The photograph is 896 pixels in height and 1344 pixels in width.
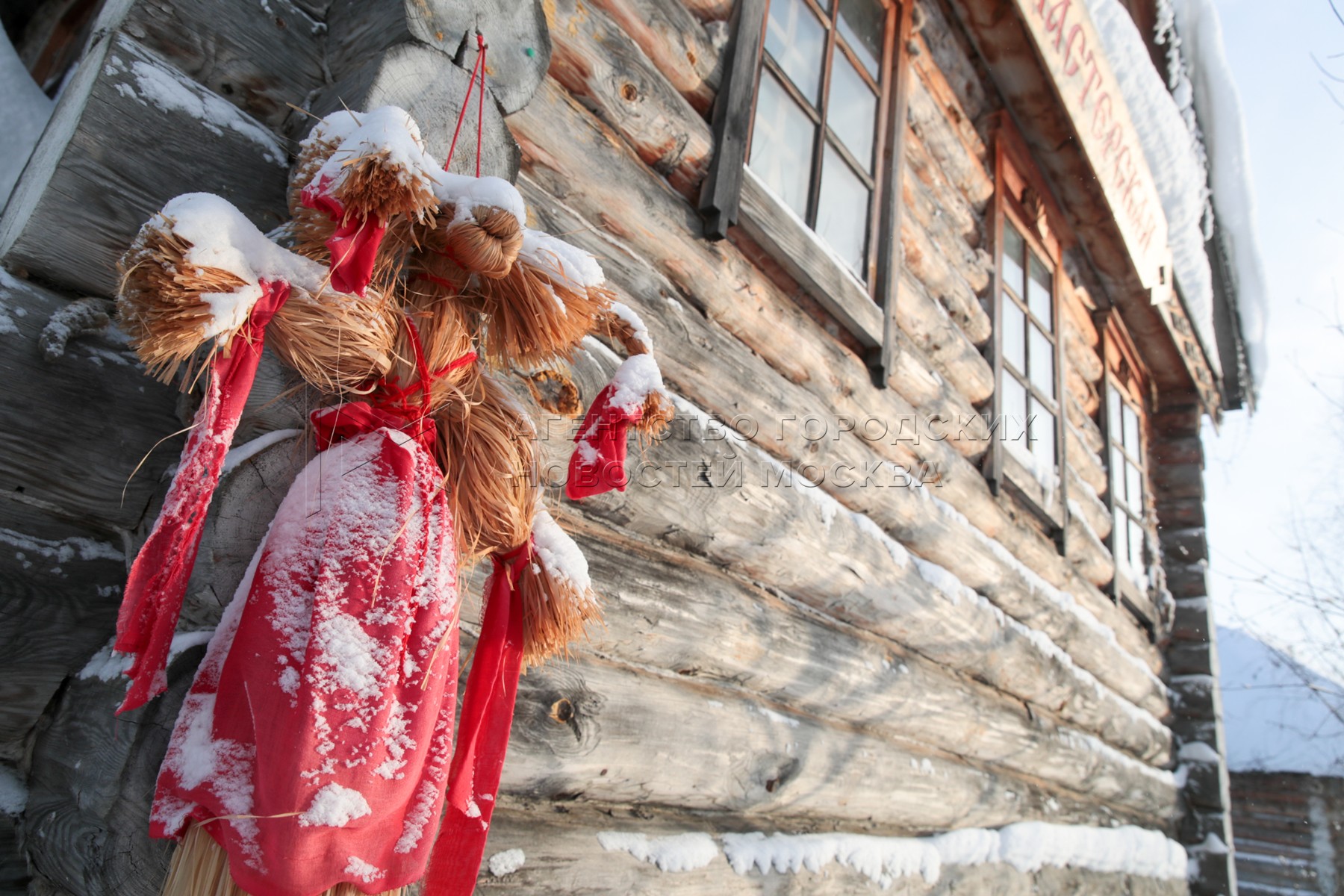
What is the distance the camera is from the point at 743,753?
1839 mm

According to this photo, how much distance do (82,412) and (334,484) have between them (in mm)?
403

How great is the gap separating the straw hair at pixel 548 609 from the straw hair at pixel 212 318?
338 mm

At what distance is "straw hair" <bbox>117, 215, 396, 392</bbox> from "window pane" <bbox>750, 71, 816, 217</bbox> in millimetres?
1649

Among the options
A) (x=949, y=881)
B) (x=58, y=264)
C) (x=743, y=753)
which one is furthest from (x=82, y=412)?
(x=949, y=881)

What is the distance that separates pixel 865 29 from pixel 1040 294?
1.91 m

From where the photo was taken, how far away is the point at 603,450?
1140 millimetres

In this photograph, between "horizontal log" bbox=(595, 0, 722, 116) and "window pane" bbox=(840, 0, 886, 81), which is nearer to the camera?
"horizontal log" bbox=(595, 0, 722, 116)

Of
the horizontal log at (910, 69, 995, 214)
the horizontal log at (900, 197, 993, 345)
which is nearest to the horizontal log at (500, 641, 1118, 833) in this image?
the horizontal log at (900, 197, 993, 345)

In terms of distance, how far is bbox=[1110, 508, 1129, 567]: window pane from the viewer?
462 centimetres

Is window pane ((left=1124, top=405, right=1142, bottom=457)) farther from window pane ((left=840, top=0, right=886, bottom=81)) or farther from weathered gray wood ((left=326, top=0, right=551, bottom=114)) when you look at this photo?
weathered gray wood ((left=326, top=0, right=551, bottom=114))

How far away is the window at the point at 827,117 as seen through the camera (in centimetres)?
246

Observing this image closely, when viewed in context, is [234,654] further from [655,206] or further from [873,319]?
[873,319]

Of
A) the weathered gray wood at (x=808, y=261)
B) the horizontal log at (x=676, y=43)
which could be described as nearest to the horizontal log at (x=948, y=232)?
the weathered gray wood at (x=808, y=261)

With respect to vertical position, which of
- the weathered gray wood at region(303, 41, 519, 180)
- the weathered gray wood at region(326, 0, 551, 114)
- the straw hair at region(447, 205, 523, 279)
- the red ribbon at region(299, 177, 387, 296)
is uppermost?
the weathered gray wood at region(326, 0, 551, 114)
